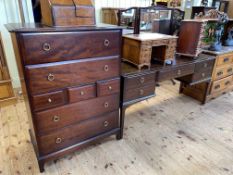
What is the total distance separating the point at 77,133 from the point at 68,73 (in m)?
0.55

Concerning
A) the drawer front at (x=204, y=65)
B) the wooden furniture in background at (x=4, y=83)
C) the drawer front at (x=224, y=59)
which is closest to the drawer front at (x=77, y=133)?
the drawer front at (x=204, y=65)

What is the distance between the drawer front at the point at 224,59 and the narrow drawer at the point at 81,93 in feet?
5.71

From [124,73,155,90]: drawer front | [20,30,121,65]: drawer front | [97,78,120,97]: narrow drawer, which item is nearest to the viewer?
[20,30,121,65]: drawer front

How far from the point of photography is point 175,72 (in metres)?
1.86

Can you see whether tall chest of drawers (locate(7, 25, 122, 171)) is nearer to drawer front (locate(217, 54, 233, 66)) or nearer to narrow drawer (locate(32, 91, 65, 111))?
narrow drawer (locate(32, 91, 65, 111))

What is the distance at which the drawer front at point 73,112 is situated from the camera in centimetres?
131

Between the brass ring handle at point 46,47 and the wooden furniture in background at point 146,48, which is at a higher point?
the brass ring handle at point 46,47

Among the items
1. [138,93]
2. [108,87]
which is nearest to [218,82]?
[138,93]

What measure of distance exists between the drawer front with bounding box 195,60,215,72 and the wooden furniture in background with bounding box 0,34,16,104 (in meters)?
2.25

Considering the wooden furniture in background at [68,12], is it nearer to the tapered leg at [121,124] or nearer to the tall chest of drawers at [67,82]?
the tall chest of drawers at [67,82]

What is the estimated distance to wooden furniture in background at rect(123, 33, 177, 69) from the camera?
159cm

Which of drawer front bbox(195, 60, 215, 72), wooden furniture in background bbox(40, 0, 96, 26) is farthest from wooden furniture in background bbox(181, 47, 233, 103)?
wooden furniture in background bbox(40, 0, 96, 26)

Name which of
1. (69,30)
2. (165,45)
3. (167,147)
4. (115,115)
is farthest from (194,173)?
(69,30)

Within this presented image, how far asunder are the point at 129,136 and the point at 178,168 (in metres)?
0.56
